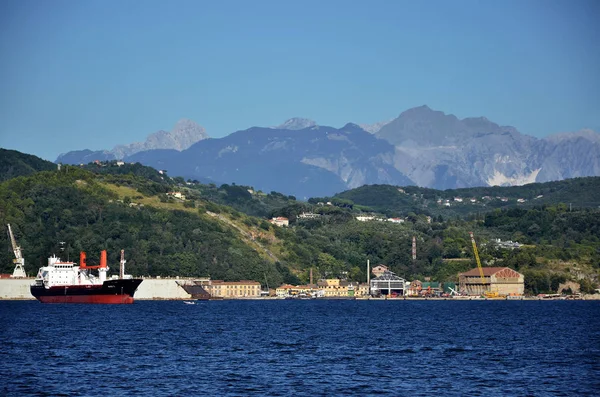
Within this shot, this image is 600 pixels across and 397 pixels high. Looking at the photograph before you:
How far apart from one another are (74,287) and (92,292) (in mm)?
3022

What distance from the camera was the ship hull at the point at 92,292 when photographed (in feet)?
556

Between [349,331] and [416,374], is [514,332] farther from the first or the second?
[416,374]

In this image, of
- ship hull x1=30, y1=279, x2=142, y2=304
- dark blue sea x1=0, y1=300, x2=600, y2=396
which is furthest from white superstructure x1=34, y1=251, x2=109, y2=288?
dark blue sea x1=0, y1=300, x2=600, y2=396

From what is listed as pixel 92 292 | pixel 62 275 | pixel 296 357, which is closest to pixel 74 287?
pixel 92 292

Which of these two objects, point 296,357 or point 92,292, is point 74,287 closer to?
point 92,292

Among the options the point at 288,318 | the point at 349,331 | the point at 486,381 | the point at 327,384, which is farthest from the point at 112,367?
the point at 288,318

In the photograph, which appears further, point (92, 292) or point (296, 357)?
point (92, 292)

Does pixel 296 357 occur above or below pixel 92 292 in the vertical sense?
below

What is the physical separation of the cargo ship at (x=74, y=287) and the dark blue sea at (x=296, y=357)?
45.9m

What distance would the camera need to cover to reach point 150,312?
142000 millimetres

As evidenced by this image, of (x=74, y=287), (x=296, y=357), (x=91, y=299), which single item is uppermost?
(x=74, y=287)

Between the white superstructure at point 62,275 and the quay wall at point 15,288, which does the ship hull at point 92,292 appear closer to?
the white superstructure at point 62,275

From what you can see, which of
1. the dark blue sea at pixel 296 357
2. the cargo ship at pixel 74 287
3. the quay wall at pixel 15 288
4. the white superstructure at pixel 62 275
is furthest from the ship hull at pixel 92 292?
the dark blue sea at pixel 296 357

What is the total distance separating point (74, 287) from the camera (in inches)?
6688
